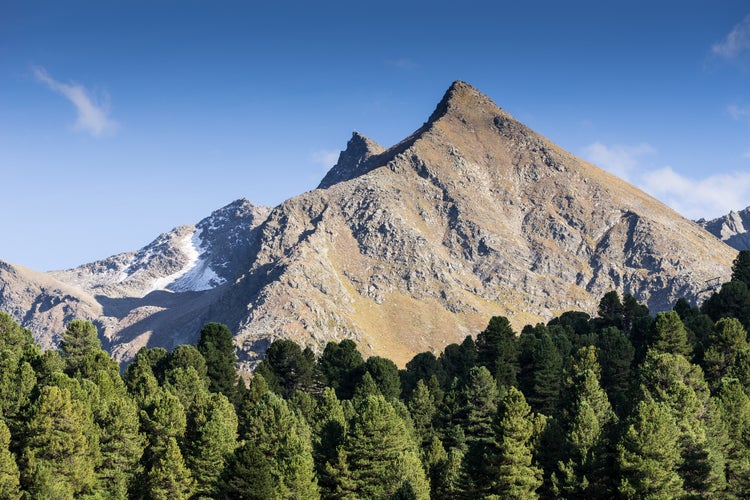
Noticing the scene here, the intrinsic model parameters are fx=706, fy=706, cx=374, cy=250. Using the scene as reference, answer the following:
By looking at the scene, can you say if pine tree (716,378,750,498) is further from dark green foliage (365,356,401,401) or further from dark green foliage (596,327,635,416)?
dark green foliage (365,356,401,401)

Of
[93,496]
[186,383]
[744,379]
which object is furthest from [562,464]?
[186,383]

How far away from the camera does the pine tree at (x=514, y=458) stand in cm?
7406

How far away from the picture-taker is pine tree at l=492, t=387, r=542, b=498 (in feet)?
243

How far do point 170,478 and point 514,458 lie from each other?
38.3 meters

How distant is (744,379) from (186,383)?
3326 inches

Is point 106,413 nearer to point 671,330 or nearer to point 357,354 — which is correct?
point 357,354

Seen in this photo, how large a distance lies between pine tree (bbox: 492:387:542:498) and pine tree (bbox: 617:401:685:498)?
382 inches

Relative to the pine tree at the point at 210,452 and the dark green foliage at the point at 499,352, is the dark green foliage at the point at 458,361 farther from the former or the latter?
the pine tree at the point at 210,452

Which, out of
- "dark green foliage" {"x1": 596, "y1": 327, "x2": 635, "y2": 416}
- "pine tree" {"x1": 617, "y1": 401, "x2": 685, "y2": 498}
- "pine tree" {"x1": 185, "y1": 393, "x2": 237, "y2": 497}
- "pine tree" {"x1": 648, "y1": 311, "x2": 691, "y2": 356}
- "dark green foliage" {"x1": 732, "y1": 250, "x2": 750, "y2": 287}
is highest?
"dark green foliage" {"x1": 732, "y1": 250, "x2": 750, "y2": 287}

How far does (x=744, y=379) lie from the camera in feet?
318

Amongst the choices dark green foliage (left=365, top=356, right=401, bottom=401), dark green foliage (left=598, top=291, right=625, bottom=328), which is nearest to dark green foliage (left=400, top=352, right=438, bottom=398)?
dark green foliage (left=365, top=356, right=401, bottom=401)

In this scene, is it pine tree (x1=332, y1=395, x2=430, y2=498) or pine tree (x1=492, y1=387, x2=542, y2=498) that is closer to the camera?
pine tree (x1=492, y1=387, x2=542, y2=498)

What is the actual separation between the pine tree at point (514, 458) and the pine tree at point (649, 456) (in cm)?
971

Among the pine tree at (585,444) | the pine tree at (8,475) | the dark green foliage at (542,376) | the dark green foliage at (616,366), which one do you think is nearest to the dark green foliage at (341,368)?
the dark green foliage at (542,376)
